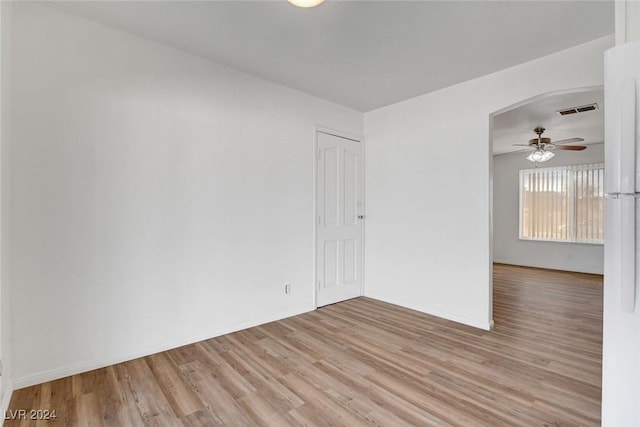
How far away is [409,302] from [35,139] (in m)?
3.88

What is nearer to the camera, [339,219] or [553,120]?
[339,219]

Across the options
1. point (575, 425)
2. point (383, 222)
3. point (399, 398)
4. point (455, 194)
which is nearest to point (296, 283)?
point (383, 222)

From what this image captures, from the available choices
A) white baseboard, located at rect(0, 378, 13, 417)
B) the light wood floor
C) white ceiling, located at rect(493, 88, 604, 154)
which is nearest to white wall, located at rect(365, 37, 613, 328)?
the light wood floor

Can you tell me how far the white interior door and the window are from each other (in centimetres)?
478

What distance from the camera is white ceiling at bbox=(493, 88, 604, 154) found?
3715 mm

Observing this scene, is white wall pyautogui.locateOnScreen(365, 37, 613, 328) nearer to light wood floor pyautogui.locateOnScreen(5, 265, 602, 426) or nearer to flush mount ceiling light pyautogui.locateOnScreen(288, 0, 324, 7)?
light wood floor pyautogui.locateOnScreen(5, 265, 602, 426)

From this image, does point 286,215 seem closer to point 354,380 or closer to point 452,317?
point 354,380

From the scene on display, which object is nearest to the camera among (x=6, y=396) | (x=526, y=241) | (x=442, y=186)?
(x=6, y=396)

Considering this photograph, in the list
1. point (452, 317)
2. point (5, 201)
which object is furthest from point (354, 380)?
point (5, 201)

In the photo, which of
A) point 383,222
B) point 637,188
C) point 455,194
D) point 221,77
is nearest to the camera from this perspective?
point 637,188

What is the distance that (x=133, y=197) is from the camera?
2.47m

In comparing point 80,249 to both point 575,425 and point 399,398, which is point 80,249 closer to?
point 399,398

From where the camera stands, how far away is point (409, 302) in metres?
3.85

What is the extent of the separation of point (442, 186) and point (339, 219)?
4.35 feet
